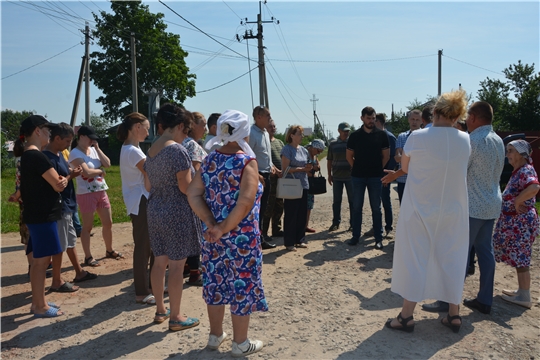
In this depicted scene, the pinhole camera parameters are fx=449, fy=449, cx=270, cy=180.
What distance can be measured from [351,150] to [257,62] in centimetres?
1688

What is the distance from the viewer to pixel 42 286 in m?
4.43

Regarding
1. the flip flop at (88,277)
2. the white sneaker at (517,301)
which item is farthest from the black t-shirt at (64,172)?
the white sneaker at (517,301)

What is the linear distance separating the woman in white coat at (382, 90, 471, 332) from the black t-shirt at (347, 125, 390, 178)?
2.92 m

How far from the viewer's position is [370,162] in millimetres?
6773

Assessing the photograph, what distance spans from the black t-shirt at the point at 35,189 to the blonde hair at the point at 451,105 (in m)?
3.64

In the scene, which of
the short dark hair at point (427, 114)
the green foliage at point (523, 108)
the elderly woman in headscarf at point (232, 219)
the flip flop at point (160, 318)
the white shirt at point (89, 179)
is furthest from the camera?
the green foliage at point (523, 108)

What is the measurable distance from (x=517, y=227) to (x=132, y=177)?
162 inches

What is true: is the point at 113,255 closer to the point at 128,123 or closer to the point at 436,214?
the point at 128,123

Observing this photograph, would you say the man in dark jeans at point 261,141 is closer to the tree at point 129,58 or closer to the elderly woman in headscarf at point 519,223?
the elderly woman in headscarf at point 519,223

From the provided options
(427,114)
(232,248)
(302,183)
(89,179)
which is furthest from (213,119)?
(232,248)

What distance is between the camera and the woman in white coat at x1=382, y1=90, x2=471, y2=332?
12.2 ft

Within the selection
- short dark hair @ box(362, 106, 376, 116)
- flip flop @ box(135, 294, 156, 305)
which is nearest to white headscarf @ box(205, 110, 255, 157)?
flip flop @ box(135, 294, 156, 305)

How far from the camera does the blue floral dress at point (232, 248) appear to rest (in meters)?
3.30

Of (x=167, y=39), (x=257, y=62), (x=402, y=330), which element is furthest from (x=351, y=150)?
(x=167, y=39)
